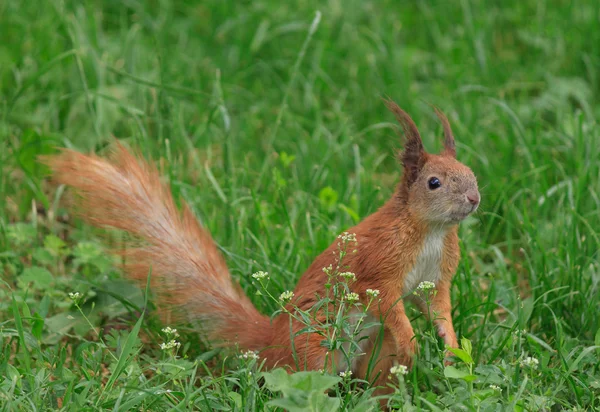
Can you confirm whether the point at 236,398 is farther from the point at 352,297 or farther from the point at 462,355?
the point at 462,355

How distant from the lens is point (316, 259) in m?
3.20

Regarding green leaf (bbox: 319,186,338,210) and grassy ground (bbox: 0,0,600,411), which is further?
green leaf (bbox: 319,186,338,210)

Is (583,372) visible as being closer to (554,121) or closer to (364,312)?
(364,312)

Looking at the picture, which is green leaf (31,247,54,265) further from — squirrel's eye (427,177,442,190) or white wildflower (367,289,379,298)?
squirrel's eye (427,177,442,190)

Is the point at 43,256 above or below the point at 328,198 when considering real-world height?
below

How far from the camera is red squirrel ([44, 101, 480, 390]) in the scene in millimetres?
3012

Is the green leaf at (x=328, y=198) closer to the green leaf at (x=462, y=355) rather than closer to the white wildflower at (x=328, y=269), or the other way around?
the white wildflower at (x=328, y=269)

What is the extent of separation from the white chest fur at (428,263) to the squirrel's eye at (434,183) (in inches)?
5.8

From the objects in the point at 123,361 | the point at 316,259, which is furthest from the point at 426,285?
the point at 123,361

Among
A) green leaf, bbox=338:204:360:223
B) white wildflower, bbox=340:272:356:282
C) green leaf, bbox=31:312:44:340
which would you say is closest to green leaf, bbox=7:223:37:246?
green leaf, bbox=31:312:44:340

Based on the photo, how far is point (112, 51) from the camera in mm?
5254

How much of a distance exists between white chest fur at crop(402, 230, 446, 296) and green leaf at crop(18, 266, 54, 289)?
57.3 inches

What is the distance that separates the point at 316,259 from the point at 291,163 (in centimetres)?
148

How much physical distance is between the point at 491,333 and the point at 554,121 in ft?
7.66
